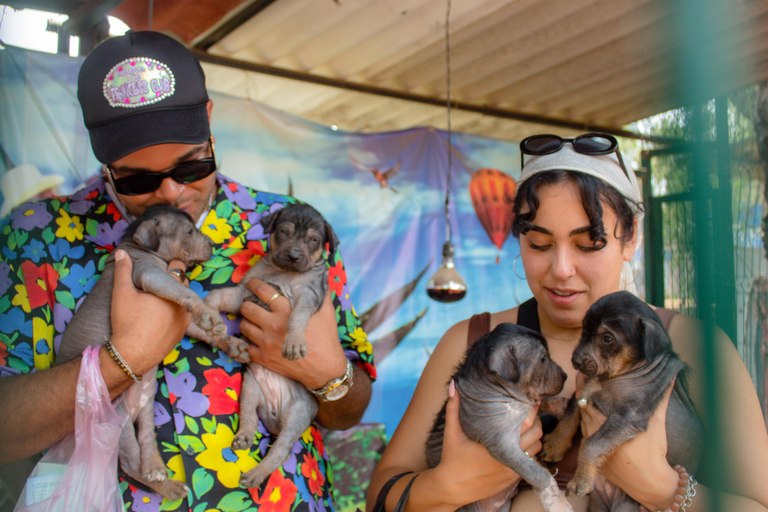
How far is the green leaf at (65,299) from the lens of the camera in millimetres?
2357

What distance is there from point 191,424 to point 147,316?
467 mm

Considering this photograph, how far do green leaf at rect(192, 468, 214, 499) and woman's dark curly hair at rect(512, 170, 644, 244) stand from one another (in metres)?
1.57

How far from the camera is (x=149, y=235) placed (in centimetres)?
251

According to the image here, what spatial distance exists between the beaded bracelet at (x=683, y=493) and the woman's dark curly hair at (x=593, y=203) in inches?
32.8

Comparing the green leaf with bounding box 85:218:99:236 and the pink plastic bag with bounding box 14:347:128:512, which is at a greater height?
the green leaf with bounding box 85:218:99:236

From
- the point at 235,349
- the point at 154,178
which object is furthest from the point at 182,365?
the point at 154,178

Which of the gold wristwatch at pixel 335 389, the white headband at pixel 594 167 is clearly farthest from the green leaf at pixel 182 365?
the white headband at pixel 594 167

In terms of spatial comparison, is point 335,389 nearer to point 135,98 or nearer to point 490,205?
point 135,98

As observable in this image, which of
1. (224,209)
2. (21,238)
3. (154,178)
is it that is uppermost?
(154,178)

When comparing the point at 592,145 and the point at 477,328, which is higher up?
the point at 592,145

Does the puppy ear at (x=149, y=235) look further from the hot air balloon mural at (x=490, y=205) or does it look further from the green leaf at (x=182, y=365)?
the hot air balloon mural at (x=490, y=205)

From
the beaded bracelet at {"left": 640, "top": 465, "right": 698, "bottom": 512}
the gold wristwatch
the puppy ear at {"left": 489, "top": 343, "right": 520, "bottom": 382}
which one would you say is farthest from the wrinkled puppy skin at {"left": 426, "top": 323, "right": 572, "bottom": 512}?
the gold wristwatch

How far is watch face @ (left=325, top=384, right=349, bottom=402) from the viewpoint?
2.61 m

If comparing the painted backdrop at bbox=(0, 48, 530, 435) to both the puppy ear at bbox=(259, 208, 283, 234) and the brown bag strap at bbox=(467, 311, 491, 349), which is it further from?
the brown bag strap at bbox=(467, 311, 491, 349)
